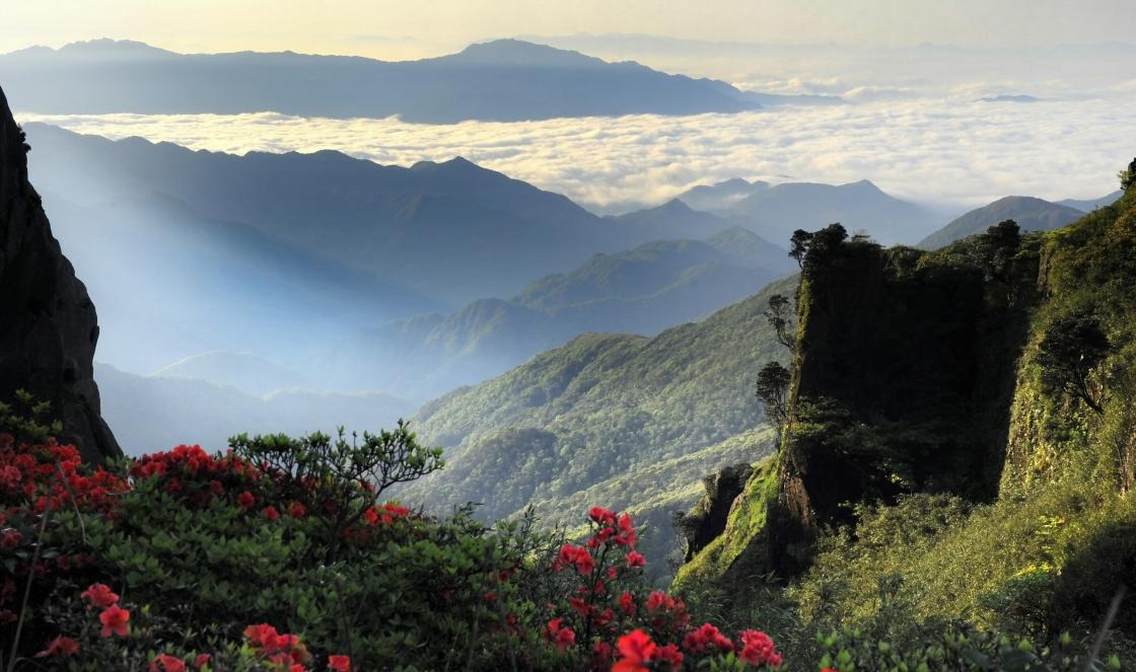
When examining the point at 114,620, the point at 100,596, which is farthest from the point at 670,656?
the point at 100,596

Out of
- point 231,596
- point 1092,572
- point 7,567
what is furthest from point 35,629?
point 1092,572

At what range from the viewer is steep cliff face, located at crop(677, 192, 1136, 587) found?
28.0m

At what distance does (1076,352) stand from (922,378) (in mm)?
13112

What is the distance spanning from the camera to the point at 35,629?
7.04 meters

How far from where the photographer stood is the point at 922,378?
3709 cm

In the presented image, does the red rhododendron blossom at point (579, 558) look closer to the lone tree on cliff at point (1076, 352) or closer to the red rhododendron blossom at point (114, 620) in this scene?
the red rhododendron blossom at point (114, 620)

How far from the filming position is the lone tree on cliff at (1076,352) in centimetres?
2362

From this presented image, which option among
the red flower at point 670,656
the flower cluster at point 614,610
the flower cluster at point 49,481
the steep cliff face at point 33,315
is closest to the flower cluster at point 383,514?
the flower cluster at point 614,610

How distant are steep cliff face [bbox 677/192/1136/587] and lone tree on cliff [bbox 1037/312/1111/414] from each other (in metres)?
0.72

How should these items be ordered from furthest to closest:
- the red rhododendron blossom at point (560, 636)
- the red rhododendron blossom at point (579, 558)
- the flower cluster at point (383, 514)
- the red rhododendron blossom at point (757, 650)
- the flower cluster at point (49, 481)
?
the flower cluster at point (383, 514)
the flower cluster at point (49, 481)
the red rhododendron blossom at point (579, 558)
the red rhododendron blossom at point (560, 636)
the red rhododendron blossom at point (757, 650)

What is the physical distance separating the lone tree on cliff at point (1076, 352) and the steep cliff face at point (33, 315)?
81.1 ft

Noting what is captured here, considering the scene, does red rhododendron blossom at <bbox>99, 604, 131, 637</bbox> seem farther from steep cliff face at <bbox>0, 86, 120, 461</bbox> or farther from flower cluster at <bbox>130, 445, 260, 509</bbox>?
steep cliff face at <bbox>0, 86, 120, 461</bbox>

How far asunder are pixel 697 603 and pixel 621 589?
4.21 ft

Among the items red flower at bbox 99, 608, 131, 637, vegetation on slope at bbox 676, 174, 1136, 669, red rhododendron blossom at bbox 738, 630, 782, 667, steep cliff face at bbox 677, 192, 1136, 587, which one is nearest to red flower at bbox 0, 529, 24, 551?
red flower at bbox 99, 608, 131, 637
